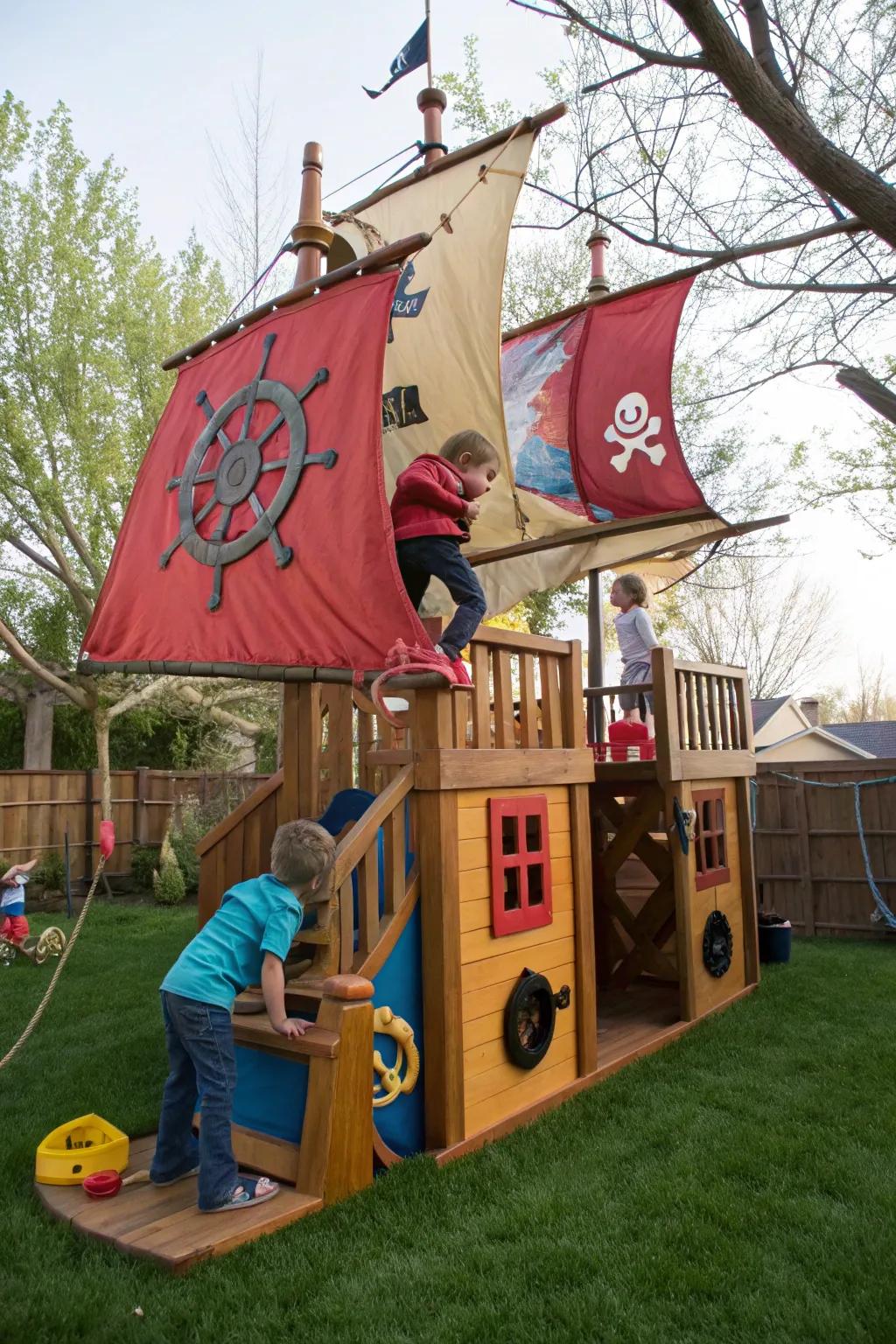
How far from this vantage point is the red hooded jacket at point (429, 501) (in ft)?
13.6

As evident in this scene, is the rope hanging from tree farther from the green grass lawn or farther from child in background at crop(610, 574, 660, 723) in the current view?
child in background at crop(610, 574, 660, 723)

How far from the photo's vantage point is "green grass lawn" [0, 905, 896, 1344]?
266 centimetres

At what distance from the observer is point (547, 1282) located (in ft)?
9.50

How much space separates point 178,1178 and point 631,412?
647 cm

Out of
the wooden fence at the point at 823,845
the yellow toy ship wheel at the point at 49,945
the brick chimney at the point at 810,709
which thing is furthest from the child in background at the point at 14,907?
the brick chimney at the point at 810,709

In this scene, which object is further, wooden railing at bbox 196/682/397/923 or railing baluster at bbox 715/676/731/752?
railing baluster at bbox 715/676/731/752

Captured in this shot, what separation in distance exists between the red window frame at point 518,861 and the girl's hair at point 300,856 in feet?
3.84

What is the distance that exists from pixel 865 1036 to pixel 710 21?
5.57 m

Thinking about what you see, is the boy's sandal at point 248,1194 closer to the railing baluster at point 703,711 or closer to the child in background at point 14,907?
the railing baluster at point 703,711

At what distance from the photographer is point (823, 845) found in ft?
34.6

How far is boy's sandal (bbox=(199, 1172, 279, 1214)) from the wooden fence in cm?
849

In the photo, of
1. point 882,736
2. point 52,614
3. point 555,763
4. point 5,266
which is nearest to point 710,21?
point 555,763

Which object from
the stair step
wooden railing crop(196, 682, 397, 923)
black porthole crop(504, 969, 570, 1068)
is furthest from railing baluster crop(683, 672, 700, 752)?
the stair step

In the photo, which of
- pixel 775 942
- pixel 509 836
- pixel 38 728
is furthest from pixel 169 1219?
pixel 38 728
